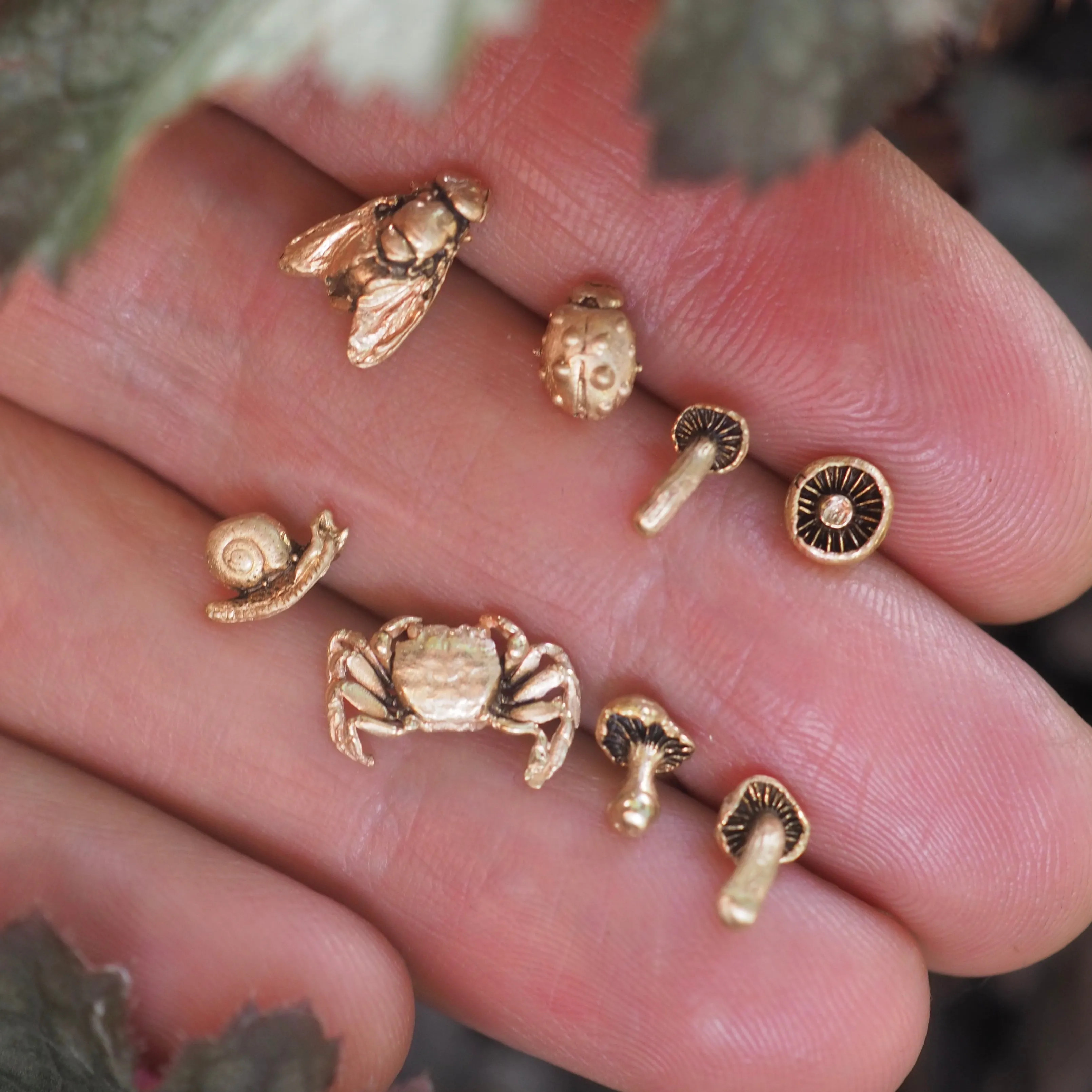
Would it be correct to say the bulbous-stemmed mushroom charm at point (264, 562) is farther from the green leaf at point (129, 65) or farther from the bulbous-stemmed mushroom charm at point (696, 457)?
the green leaf at point (129, 65)

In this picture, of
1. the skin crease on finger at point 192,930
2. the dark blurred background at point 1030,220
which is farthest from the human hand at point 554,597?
the dark blurred background at point 1030,220

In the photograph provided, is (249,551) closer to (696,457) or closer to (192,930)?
(192,930)

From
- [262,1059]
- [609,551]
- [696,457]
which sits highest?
[696,457]

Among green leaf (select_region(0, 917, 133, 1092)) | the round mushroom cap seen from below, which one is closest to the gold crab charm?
green leaf (select_region(0, 917, 133, 1092))

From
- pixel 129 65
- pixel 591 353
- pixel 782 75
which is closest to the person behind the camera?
pixel 782 75

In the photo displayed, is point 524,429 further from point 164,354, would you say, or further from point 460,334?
point 164,354

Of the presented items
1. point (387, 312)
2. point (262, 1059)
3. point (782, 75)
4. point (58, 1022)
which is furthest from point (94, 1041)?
point (782, 75)
